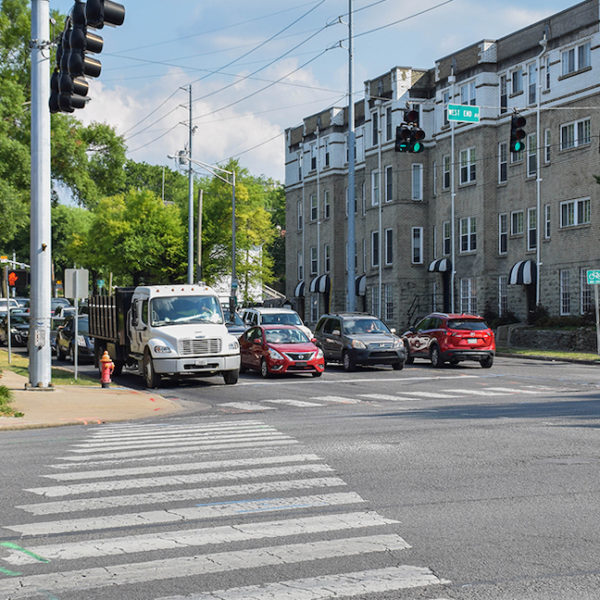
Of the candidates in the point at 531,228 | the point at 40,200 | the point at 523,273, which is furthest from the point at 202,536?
the point at 531,228

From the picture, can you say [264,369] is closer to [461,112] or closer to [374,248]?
[461,112]

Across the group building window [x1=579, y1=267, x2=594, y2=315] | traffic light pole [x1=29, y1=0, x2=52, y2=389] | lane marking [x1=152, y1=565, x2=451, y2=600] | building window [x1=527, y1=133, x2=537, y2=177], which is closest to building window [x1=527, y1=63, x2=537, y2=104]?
building window [x1=527, y1=133, x2=537, y2=177]

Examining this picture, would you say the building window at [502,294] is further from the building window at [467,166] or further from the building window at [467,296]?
the building window at [467,166]

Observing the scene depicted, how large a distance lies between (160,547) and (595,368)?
25.2 m

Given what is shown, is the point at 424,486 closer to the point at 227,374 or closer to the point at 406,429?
the point at 406,429

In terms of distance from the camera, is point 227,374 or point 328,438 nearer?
point 328,438

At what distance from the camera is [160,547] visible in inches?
254

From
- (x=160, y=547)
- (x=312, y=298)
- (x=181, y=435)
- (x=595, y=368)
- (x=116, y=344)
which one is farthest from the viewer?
(x=312, y=298)

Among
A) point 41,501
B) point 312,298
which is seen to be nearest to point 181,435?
point 41,501

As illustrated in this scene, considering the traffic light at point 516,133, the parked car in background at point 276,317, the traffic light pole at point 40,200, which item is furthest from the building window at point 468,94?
the traffic light pole at point 40,200

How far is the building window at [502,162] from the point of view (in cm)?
4680

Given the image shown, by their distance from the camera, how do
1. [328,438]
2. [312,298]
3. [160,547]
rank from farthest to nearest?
1. [312,298]
2. [328,438]
3. [160,547]

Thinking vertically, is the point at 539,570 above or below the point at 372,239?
below

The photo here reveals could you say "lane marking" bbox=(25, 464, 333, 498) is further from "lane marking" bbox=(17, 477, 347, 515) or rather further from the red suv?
the red suv
